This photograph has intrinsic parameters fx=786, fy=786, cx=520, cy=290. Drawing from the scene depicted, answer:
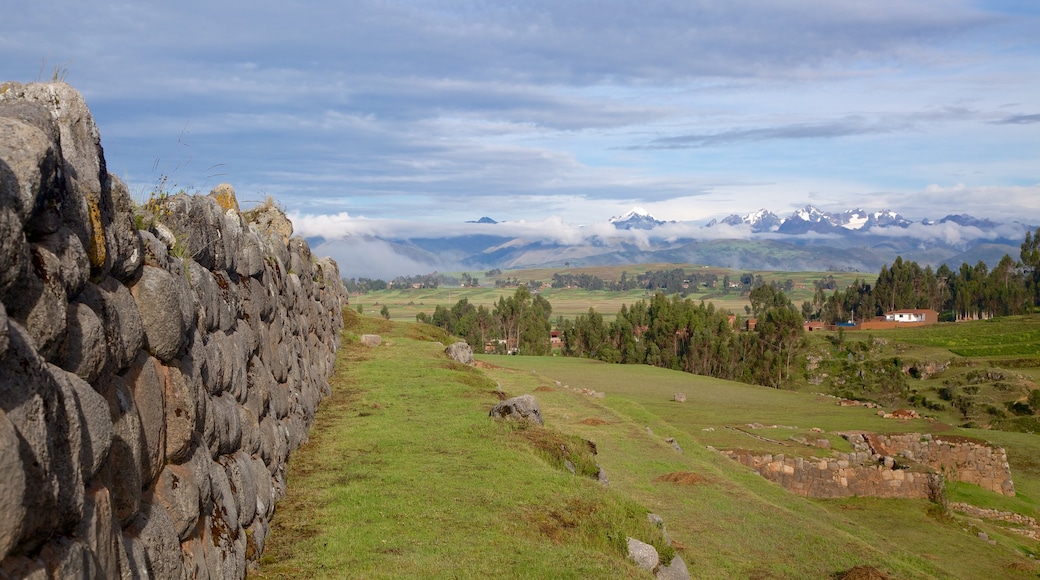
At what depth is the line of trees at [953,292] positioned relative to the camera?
156 m

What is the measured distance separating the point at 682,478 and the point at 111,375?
21.3 meters

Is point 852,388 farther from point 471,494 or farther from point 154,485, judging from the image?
point 154,485

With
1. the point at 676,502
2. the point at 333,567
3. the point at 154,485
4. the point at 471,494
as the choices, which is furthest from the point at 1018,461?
the point at 154,485

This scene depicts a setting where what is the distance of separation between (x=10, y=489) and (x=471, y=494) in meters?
11.8

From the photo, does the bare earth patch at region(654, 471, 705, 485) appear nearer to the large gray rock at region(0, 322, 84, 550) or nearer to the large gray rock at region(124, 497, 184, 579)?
the large gray rock at region(124, 497, 184, 579)

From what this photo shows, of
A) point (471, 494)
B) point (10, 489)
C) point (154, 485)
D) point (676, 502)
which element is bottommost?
point (676, 502)

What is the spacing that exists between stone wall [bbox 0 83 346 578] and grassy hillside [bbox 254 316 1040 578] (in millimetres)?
2234

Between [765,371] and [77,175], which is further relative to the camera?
[765,371]

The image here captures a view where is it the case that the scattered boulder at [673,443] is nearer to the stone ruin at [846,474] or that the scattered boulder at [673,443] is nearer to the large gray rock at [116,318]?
the stone ruin at [846,474]

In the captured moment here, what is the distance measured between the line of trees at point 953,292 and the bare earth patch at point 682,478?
15546 centimetres

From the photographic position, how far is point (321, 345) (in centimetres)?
2705

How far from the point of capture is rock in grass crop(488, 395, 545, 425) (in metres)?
23.5

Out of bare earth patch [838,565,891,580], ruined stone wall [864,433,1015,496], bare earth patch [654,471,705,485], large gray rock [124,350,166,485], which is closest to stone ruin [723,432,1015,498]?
ruined stone wall [864,433,1015,496]

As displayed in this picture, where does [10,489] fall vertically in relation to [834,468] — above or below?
above
